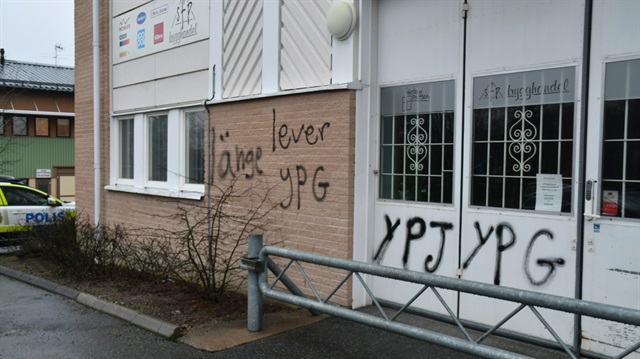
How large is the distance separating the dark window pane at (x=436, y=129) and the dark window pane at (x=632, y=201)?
190cm

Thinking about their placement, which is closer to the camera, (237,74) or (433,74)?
(433,74)

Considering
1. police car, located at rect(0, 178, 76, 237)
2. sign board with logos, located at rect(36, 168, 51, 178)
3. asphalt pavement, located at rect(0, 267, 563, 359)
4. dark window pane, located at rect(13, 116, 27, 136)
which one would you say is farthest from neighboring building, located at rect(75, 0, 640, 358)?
sign board with logos, located at rect(36, 168, 51, 178)

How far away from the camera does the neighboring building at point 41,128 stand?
29109mm

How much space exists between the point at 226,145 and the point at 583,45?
497cm

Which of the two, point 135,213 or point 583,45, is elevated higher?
point 583,45

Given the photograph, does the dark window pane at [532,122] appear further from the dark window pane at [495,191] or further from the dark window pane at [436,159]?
the dark window pane at [436,159]

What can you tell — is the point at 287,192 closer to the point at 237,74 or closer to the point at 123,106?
the point at 237,74

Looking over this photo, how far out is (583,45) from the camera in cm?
491

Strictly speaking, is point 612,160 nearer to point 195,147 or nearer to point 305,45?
point 305,45

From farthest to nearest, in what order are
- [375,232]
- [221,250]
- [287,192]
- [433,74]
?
[221,250]
[287,192]
[375,232]
[433,74]

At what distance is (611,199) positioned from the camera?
477 centimetres

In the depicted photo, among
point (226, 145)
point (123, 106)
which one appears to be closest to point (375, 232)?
point (226, 145)

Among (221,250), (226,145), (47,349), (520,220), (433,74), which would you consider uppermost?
(433,74)

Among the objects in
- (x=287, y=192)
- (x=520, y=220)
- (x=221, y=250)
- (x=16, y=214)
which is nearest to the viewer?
(x=520, y=220)
